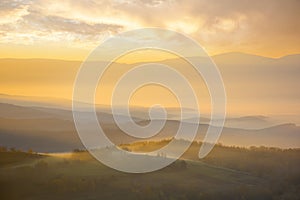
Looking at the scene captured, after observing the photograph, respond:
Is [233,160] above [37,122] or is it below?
below

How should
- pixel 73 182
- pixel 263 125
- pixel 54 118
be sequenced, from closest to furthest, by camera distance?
pixel 73 182 < pixel 54 118 < pixel 263 125

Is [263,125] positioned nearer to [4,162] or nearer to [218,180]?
[218,180]

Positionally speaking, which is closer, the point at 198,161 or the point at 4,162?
the point at 4,162

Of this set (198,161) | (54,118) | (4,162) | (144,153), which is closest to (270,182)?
(198,161)

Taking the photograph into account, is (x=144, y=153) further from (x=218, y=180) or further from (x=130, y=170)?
(x=218, y=180)

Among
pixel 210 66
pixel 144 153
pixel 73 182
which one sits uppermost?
pixel 210 66

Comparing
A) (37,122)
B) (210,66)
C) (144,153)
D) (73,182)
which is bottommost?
(73,182)

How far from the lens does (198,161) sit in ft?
17.3

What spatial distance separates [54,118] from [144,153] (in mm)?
1242

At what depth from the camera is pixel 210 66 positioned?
542 centimetres

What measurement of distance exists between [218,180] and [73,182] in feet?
6.05

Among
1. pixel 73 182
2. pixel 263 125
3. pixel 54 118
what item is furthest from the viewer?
pixel 263 125

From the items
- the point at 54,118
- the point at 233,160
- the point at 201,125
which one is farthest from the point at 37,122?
the point at 233,160

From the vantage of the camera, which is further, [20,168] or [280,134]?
[280,134]
